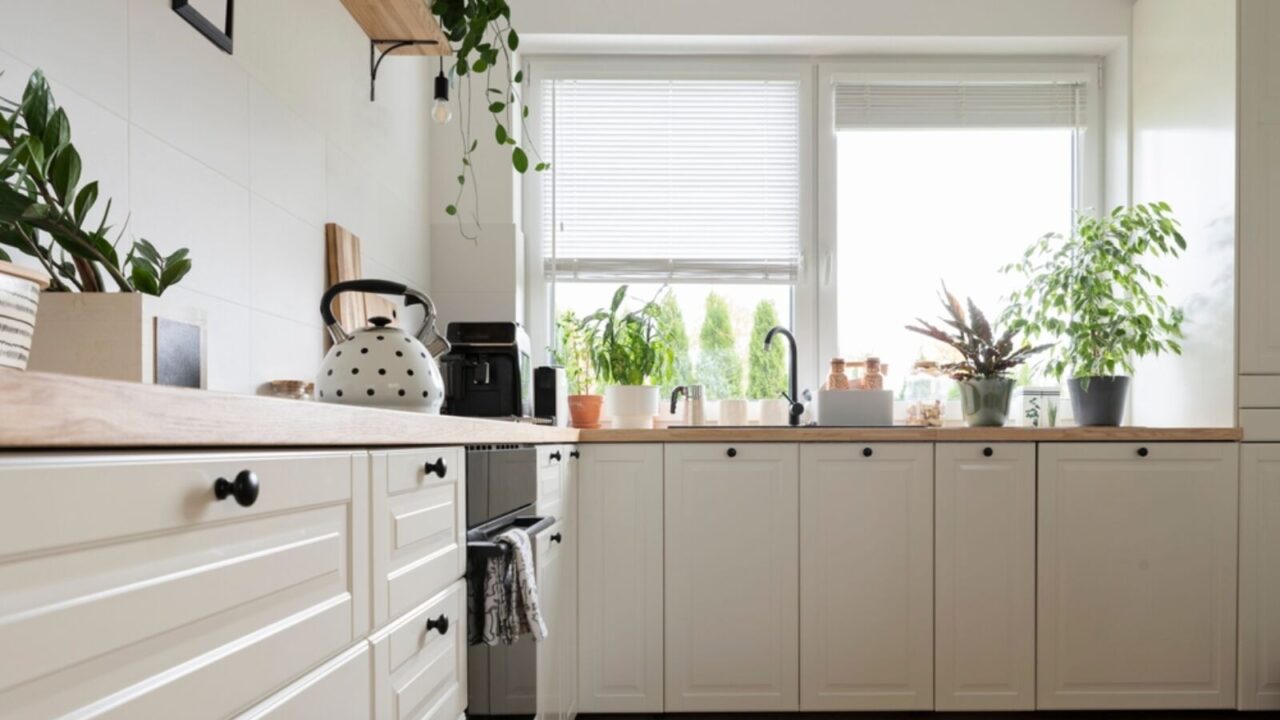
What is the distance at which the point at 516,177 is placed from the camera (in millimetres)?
3533

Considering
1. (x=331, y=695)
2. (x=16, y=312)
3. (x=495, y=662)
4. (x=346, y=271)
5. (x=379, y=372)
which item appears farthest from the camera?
(x=346, y=271)

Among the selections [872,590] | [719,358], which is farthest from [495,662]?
[719,358]

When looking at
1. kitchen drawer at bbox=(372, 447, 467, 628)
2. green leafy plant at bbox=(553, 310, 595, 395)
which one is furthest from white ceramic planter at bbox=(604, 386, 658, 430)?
kitchen drawer at bbox=(372, 447, 467, 628)

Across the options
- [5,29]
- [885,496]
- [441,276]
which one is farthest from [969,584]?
[5,29]

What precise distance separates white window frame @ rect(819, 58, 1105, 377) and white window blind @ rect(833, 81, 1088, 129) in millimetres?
27

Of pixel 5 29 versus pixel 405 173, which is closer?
pixel 5 29

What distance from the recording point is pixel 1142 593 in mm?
2893

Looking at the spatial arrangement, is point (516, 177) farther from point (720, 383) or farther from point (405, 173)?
point (720, 383)

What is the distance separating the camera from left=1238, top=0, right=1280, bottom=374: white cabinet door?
294 cm

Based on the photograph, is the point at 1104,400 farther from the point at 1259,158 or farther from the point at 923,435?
the point at 1259,158

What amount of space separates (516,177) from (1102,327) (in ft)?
6.44

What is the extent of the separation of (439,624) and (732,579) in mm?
1648

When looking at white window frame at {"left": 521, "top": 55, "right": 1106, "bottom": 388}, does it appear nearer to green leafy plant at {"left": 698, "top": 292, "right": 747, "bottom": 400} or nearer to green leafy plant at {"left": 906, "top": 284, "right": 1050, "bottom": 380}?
green leafy plant at {"left": 698, "top": 292, "right": 747, "bottom": 400}

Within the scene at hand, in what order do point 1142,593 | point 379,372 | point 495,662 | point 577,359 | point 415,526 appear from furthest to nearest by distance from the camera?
point 577,359 < point 1142,593 < point 495,662 < point 379,372 < point 415,526
